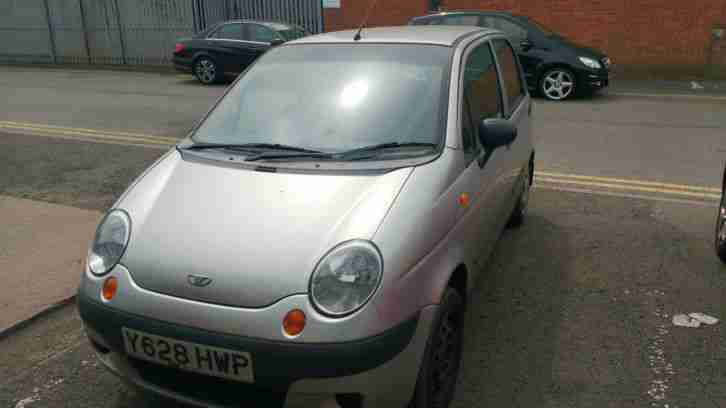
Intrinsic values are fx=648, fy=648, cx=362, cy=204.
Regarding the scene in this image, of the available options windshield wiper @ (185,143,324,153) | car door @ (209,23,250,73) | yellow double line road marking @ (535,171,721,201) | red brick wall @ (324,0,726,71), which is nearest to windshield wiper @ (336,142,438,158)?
windshield wiper @ (185,143,324,153)

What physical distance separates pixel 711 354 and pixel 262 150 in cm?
264

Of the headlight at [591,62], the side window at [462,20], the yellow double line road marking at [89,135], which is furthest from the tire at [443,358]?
the side window at [462,20]

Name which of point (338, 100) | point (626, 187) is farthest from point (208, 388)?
point (626, 187)

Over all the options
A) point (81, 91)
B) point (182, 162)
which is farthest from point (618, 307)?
point (81, 91)

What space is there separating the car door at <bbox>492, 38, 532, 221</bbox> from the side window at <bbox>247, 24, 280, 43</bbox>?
10.5m

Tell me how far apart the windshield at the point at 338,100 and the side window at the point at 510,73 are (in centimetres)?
105

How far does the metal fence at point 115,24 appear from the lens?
774 inches

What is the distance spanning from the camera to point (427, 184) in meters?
2.94

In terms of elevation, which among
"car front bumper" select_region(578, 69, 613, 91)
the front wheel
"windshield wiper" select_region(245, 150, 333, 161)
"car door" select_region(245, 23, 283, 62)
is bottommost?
"car front bumper" select_region(578, 69, 613, 91)

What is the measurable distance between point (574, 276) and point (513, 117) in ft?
3.92

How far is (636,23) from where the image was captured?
15.4 meters

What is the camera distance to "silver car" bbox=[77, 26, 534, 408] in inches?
96.0

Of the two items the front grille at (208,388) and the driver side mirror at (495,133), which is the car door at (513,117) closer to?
the driver side mirror at (495,133)

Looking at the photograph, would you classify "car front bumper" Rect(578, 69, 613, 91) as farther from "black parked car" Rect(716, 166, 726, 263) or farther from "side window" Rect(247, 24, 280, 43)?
"black parked car" Rect(716, 166, 726, 263)
